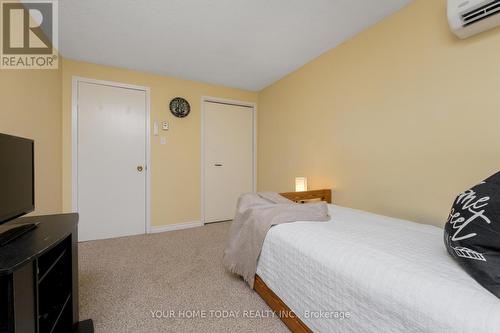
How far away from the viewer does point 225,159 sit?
357 cm

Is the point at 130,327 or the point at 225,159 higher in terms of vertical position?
the point at 225,159

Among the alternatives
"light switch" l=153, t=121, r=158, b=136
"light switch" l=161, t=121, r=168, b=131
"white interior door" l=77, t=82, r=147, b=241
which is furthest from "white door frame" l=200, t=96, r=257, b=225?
"white interior door" l=77, t=82, r=147, b=241

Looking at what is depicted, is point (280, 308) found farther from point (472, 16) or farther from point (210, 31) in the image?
point (210, 31)

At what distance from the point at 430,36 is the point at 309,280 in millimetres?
1939

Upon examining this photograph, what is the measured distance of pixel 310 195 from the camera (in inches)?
91.1

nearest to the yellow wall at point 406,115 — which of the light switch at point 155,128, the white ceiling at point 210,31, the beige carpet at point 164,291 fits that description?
the white ceiling at point 210,31

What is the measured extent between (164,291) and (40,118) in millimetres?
1902

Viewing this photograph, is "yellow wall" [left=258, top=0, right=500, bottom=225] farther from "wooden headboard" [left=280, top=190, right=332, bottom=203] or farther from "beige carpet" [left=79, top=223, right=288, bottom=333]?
"beige carpet" [left=79, top=223, right=288, bottom=333]

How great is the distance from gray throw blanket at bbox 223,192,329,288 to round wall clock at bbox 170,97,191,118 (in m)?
1.92

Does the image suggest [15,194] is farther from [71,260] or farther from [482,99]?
[482,99]

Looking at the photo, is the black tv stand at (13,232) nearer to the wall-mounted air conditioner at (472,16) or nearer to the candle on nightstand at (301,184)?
the candle on nightstand at (301,184)

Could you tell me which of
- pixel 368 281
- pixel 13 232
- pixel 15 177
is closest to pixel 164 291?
pixel 13 232

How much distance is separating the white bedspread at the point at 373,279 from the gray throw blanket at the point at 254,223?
7cm

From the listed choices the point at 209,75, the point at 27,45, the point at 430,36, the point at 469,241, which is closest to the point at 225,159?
the point at 209,75
